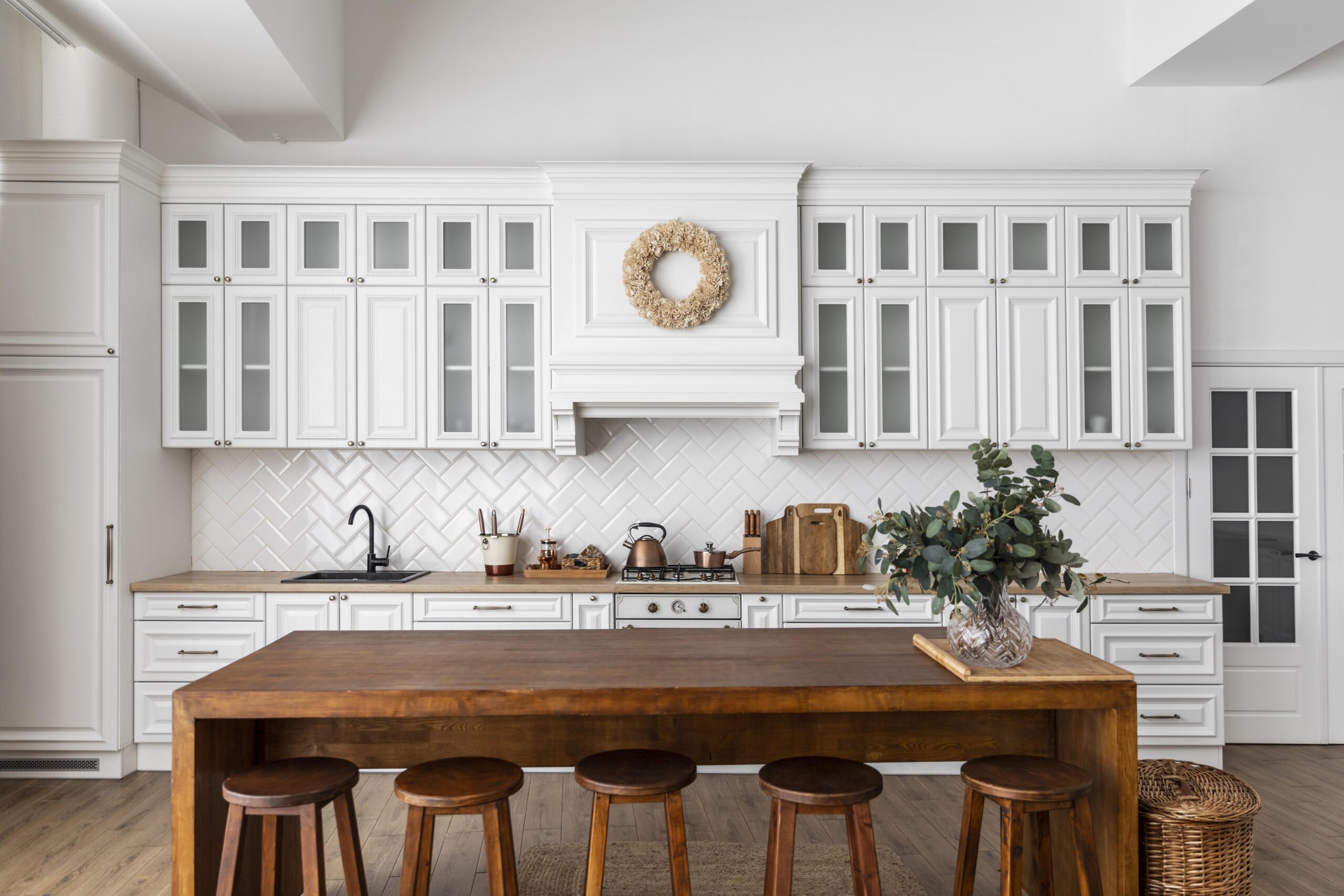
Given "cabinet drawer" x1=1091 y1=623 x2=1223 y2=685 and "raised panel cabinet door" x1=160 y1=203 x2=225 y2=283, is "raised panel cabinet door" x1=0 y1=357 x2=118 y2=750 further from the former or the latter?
"cabinet drawer" x1=1091 y1=623 x2=1223 y2=685

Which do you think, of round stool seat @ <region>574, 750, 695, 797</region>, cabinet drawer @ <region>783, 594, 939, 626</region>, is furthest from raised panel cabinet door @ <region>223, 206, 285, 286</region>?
round stool seat @ <region>574, 750, 695, 797</region>

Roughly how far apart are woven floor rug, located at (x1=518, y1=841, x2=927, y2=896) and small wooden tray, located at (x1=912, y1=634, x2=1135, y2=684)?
0.95 m

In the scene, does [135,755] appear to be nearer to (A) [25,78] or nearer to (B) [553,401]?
(B) [553,401]

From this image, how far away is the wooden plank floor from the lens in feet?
9.74

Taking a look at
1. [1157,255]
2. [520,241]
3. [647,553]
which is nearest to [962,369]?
[1157,255]

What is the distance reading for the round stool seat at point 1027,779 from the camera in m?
2.11

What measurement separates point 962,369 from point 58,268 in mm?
4231

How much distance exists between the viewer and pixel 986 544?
7.00ft

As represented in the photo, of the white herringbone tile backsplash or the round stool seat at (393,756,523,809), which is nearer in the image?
the round stool seat at (393,756,523,809)

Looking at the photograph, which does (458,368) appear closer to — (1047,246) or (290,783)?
(290,783)

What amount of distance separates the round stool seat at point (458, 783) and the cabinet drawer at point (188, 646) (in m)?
2.15

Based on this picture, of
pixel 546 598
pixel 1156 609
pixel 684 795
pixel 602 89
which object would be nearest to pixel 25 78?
pixel 602 89

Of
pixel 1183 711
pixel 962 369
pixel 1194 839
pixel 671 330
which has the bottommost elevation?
pixel 1183 711

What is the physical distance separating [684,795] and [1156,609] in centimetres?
235
